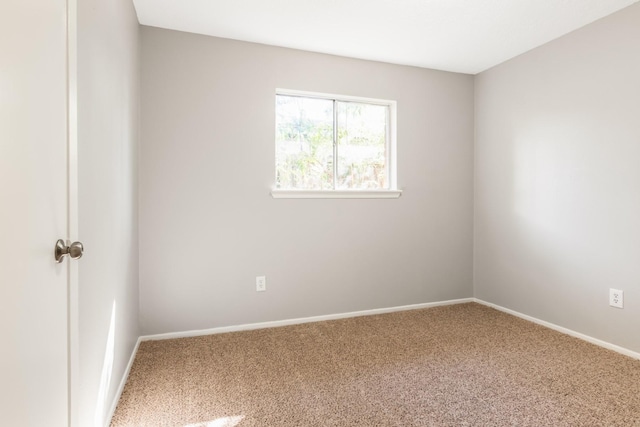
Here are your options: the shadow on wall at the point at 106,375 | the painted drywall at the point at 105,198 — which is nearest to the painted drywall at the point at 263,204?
the painted drywall at the point at 105,198

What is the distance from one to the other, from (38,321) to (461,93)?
361 cm

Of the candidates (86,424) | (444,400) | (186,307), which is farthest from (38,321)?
(186,307)

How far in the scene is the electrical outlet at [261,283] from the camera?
2.79 metres

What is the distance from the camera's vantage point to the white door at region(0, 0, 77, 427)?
66cm

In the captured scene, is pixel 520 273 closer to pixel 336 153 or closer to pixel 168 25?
pixel 336 153

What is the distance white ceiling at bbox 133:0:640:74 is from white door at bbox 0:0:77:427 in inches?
61.2

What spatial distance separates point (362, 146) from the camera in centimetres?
321

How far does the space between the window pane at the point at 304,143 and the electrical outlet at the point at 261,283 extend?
2.48 ft

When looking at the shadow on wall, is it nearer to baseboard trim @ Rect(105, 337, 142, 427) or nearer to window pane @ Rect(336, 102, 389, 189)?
baseboard trim @ Rect(105, 337, 142, 427)

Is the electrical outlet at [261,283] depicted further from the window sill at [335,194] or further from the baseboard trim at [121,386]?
the baseboard trim at [121,386]

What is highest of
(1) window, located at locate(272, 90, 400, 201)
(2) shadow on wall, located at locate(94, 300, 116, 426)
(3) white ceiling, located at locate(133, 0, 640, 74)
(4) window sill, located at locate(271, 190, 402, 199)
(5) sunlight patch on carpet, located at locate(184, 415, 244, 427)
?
(3) white ceiling, located at locate(133, 0, 640, 74)

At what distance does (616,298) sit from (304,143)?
8.22 feet

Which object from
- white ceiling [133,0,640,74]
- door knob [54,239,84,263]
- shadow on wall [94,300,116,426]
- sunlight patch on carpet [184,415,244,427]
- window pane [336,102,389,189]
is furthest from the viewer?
window pane [336,102,389,189]

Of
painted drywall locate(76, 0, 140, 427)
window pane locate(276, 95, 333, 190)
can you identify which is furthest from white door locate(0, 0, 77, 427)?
window pane locate(276, 95, 333, 190)
